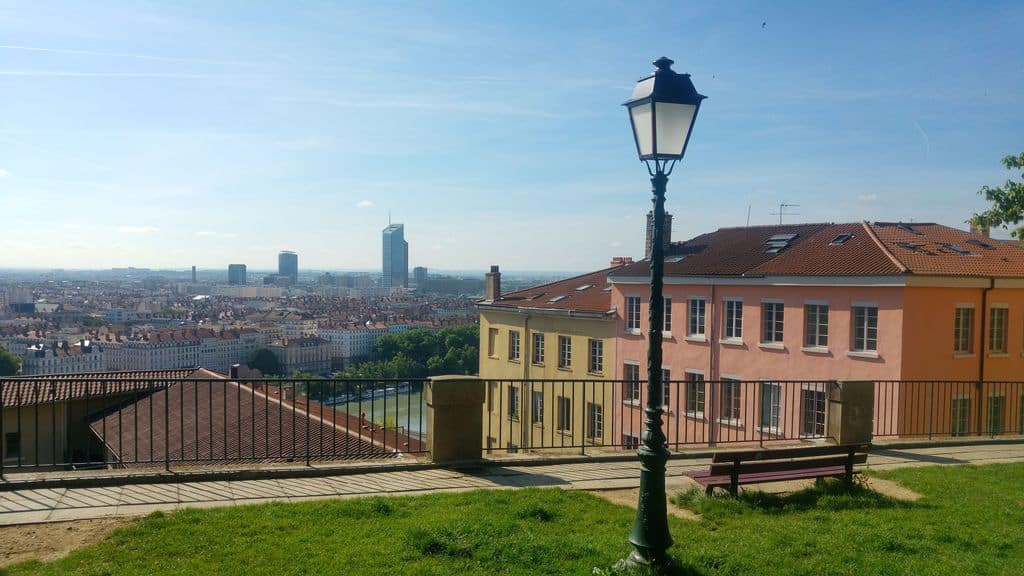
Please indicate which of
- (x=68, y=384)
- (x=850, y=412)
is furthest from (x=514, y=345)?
(x=850, y=412)

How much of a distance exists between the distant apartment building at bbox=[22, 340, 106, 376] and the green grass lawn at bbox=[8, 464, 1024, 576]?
144942mm

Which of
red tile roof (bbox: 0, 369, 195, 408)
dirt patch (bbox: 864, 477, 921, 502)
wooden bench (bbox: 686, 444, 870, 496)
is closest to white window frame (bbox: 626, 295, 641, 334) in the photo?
red tile roof (bbox: 0, 369, 195, 408)

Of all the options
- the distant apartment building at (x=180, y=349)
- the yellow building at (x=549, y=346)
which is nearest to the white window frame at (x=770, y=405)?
the yellow building at (x=549, y=346)

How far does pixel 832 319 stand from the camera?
1170 inches

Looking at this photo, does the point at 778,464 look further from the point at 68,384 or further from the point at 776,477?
the point at 68,384

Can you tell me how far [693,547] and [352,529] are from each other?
112 inches

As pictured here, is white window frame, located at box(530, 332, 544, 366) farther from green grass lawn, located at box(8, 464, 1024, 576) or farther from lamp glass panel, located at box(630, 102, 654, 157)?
lamp glass panel, located at box(630, 102, 654, 157)

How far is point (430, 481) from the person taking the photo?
842 centimetres

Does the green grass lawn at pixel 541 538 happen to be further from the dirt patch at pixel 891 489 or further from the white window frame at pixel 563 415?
the white window frame at pixel 563 415

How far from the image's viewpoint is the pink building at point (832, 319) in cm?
2670

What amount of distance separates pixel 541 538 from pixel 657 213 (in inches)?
111

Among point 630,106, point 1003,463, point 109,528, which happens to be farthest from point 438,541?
point 1003,463

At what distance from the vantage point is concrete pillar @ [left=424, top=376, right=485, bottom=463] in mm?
9102

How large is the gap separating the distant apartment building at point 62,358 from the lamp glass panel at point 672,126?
147 m
